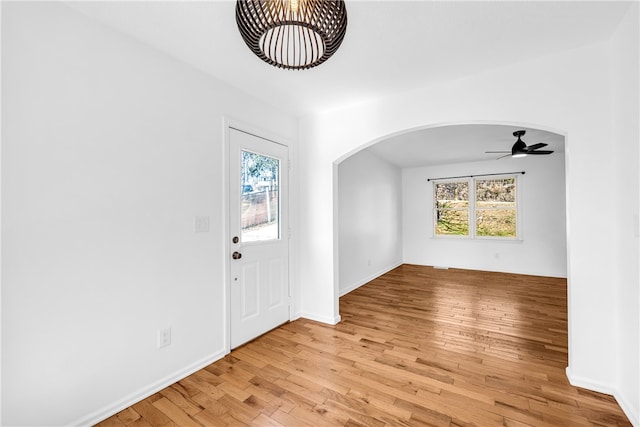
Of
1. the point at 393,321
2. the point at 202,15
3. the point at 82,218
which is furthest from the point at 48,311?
the point at 393,321

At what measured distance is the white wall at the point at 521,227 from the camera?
552 cm

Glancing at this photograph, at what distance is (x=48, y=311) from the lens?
155 cm

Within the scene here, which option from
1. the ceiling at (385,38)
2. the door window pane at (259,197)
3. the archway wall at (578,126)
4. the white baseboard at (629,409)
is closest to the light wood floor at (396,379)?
the white baseboard at (629,409)

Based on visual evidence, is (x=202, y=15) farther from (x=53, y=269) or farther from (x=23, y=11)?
(x=53, y=269)

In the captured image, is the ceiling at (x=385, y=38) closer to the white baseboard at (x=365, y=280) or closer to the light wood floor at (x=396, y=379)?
the light wood floor at (x=396, y=379)

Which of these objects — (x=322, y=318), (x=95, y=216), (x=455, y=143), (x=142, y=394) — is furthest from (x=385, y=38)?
(x=455, y=143)

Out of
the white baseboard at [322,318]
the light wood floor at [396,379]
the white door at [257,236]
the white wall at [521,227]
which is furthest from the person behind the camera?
the white wall at [521,227]

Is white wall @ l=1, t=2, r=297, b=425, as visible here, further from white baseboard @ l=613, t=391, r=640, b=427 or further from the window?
the window

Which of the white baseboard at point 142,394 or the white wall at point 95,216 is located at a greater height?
the white wall at point 95,216

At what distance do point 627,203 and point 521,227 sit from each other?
4.65 meters

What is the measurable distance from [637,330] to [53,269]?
3.42 meters

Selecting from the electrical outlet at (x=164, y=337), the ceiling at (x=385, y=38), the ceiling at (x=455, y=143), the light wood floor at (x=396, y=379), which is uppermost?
the ceiling at (x=385, y=38)

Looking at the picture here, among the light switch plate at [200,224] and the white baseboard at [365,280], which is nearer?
the light switch plate at [200,224]

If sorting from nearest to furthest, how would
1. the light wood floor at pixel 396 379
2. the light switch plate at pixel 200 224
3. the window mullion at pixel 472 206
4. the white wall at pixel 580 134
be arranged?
1. the light wood floor at pixel 396 379
2. the white wall at pixel 580 134
3. the light switch plate at pixel 200 224
4. the window mullion at pixel 472 206
